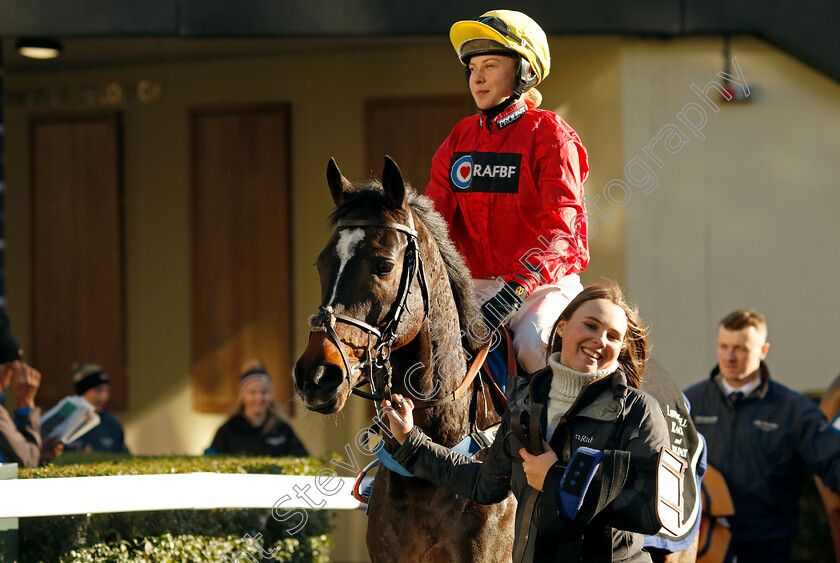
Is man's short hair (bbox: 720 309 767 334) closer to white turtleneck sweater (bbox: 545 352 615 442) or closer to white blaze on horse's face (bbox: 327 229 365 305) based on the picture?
white turtleneck sweater (bbox: 545 352 615 442)

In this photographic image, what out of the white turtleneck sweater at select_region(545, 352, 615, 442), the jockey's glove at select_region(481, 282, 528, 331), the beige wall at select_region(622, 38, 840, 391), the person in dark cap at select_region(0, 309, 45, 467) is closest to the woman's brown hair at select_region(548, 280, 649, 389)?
the white turtleneck sweater at select_region(545, 352, 615, 442)

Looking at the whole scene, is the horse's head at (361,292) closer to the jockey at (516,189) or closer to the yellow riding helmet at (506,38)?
the jockey at (516,189)

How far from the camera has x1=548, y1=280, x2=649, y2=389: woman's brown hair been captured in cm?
276

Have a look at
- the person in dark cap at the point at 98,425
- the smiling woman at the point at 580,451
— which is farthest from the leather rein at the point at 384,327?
the person in dark cap at the point at 98,425

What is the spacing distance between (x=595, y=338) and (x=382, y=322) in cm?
61

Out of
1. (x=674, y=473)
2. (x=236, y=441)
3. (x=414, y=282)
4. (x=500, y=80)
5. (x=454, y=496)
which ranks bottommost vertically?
(x=236, y=441)

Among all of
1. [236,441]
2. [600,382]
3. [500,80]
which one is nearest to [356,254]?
[600,382]

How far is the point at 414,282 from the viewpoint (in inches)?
117

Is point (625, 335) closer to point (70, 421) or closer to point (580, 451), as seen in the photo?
point (580, 451)

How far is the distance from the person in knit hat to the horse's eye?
142 inches

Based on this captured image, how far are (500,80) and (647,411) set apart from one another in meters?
1.41

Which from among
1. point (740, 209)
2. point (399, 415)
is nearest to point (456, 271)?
point (399, 415)

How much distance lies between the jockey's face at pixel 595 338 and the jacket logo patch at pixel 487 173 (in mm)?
873

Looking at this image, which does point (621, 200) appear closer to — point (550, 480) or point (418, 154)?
point (418, 154)
